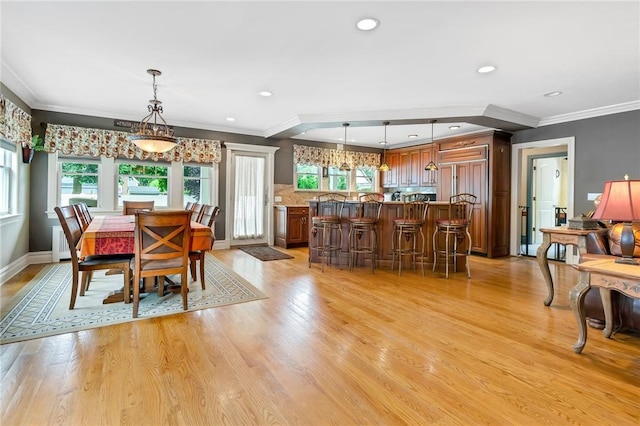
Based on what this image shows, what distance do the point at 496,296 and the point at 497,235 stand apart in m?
2.79

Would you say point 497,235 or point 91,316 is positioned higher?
point 497,235

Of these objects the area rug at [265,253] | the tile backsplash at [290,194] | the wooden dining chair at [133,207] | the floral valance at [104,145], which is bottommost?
the area rug at [265,253]

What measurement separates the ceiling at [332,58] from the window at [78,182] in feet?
2.87

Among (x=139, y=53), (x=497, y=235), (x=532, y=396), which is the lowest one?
(x=532, y=396)

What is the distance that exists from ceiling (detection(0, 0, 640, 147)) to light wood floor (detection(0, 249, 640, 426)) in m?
2.46

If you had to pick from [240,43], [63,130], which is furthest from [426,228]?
[63,130]

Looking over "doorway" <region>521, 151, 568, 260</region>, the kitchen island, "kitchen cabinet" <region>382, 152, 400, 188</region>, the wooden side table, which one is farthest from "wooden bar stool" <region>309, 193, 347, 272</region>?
"doorway" <region>521, 151, 568, 260</region>

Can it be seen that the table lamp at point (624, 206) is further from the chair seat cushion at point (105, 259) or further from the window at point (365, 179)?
the window at point (365, 179)

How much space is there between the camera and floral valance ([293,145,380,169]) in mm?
7418

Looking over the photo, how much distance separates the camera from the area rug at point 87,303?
2.61 metres

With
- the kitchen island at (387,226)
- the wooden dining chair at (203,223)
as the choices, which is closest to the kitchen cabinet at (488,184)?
the kitchen island at (387,226)

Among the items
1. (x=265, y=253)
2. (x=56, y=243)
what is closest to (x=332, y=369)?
(x=265, y=253)

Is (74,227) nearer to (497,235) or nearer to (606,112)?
(497,235)

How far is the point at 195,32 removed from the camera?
276 centimetres
